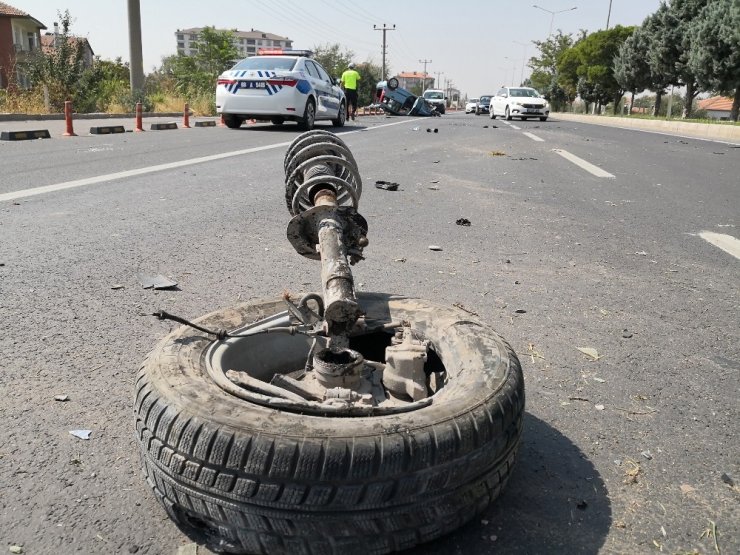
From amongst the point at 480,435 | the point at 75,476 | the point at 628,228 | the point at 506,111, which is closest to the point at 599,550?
the point at 480,435

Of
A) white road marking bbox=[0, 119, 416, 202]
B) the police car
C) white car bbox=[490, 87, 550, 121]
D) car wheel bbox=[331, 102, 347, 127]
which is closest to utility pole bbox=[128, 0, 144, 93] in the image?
car wheel bbox=[331, 102, 347, 127]

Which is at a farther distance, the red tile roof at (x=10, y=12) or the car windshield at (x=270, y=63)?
the red tile roof at (x=10, y=12)

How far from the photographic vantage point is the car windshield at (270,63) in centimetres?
1574

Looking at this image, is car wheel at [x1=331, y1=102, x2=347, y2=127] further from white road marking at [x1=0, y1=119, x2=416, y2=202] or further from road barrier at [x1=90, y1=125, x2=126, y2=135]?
white road marking at [x1=0, y1=119, x2=416, y2=202]

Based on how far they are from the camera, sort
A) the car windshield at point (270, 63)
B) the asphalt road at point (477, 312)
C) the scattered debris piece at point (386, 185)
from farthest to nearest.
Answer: the car windshield at point (270, 63) < the scattered debris piece at point (386, 185) < the asphalt road at point (477, 312)

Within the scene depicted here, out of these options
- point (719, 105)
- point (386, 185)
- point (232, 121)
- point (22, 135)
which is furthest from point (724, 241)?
point (719, 105)

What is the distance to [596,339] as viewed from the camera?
3.07m

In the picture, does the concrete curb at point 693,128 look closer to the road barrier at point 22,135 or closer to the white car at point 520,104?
the white car at point 520,104

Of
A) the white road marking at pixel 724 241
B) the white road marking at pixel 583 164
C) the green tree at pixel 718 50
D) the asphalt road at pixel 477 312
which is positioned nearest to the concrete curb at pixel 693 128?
the green tree at pixel 718 50

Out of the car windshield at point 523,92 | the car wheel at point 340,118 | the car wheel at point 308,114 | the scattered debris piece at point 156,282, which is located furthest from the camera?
the car windshield at point 523,92

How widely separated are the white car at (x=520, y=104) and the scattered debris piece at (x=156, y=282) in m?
30.7

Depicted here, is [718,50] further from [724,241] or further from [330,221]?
[330,221]

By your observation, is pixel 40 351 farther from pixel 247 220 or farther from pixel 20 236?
pixel 247 220

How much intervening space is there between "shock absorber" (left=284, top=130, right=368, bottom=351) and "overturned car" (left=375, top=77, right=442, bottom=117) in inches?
1329
